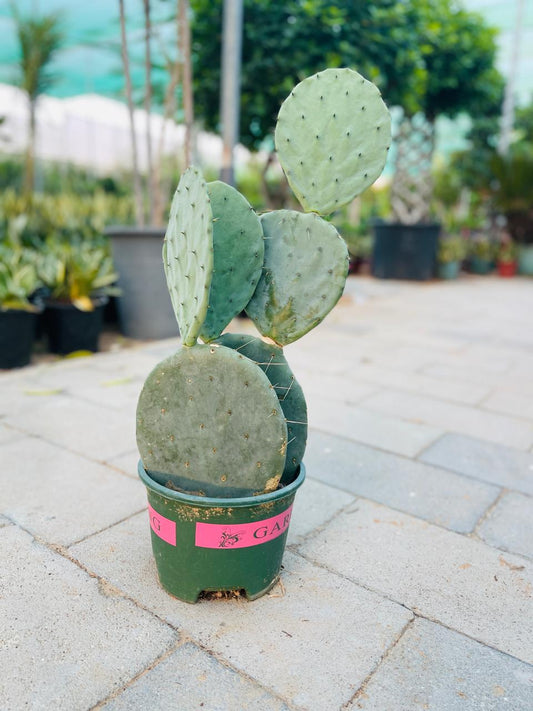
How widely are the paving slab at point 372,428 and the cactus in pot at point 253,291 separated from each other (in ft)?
3.87

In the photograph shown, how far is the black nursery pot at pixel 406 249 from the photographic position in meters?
8.65

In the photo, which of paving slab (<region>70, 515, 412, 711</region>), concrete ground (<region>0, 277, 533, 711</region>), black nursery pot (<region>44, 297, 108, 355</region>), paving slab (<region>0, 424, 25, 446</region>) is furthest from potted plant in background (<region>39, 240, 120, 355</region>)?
paving slab (<region>70, 515, 412, 711</region>)

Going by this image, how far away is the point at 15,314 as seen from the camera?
11.8ft

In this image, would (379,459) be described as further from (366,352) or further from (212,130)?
(212,130)

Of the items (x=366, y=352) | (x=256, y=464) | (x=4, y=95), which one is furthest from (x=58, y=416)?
(x=4, y=95)

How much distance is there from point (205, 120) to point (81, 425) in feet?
14.3

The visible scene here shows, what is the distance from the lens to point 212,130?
20.7 feet

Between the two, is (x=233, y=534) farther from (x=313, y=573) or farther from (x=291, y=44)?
(x=291, y=44)

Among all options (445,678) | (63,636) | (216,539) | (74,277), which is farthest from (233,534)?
(74,277)

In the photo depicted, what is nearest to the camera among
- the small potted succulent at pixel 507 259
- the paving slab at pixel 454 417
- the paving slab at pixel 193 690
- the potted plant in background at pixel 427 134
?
the paving slab at pixel 193 690

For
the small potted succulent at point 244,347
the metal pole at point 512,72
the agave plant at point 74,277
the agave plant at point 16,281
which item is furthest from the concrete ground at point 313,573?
the metal pole at point 512,72

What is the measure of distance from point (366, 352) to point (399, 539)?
8.66ft

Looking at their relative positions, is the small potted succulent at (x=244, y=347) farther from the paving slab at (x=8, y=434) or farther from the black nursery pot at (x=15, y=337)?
the black nursery pot at (x=15, y=337)

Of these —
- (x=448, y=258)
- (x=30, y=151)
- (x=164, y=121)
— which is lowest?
(x=448, y=258)
